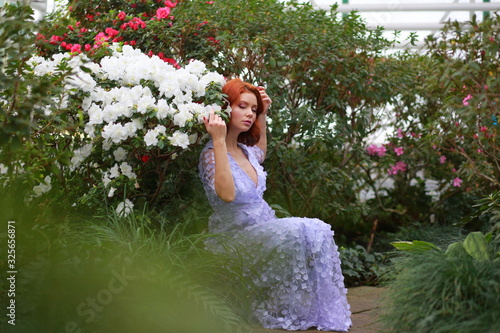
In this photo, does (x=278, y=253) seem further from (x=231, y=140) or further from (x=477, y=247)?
(x=477, y=247)

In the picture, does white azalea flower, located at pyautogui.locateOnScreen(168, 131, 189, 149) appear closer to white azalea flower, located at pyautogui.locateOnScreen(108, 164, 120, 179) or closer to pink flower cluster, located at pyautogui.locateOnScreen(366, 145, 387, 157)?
white azalea flower, located at pyautogui.locateOnScreen(108, 164, 120, 179)

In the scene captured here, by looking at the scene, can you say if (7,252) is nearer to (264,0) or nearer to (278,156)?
(278,156)

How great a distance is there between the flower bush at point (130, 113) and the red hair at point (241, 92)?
0.07 m

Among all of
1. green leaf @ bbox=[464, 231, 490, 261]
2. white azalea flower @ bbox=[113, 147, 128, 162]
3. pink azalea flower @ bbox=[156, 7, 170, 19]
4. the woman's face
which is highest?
pink azalea flower @ bbox=[156, 7, 170, 19]

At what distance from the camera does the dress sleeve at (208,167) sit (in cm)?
361

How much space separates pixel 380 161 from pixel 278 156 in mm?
1767

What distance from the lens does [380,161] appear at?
6.53 meters

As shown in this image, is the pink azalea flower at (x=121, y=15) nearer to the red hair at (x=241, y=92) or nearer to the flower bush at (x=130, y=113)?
the flower bush at (x=130, y=113)

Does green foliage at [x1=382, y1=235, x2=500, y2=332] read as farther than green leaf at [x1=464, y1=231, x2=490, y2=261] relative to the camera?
No

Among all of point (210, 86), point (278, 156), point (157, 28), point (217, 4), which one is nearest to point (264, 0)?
point (217, 4)

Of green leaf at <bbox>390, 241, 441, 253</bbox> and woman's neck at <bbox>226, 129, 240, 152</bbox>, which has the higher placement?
woman's neck at <bbox>226, 129, 240, 152</bbox>

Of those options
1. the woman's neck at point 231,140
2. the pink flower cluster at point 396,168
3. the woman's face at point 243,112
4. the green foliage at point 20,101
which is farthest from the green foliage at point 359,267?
the green foliage at point 20,101

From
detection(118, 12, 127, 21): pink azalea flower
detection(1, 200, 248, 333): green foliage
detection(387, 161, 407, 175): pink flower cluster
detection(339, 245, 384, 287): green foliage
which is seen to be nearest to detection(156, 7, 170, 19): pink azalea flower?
detection(118, 12, 127, 21): pink azalea flower

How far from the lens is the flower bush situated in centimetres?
347
